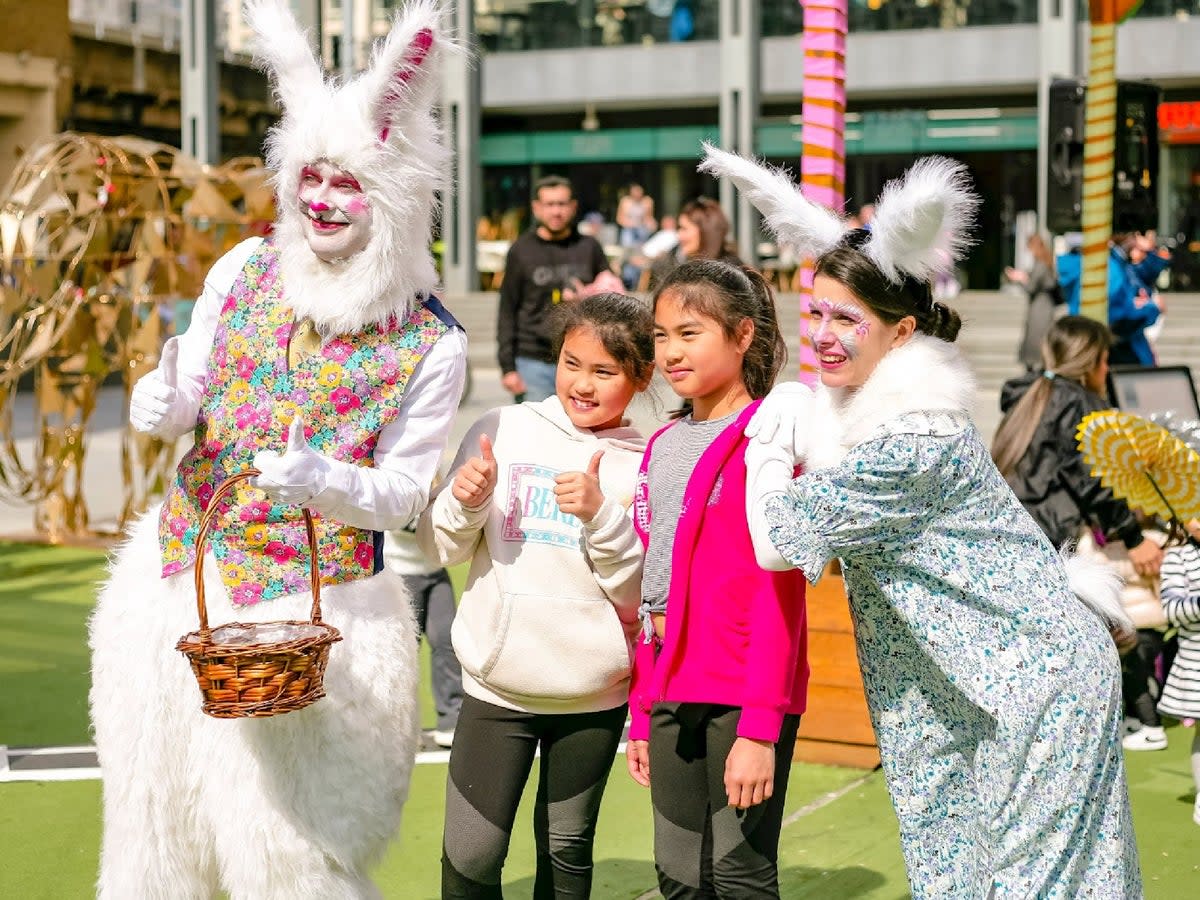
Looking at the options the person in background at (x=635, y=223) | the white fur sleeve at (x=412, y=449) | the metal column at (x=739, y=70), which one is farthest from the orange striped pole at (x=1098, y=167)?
the metal column at (x=739, y=70)

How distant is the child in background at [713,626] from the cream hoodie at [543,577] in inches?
3.8

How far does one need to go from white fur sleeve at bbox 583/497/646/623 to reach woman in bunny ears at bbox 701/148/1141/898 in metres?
0.34

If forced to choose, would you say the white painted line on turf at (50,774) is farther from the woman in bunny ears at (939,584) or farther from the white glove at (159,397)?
the woman in bunny ears at (939,584)

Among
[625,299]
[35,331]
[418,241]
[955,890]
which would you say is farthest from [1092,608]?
[35,331]

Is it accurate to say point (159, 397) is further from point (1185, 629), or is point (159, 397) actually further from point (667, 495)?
point (1185, 629)

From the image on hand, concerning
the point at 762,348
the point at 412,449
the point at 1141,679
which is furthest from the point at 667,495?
the point at 1141,679

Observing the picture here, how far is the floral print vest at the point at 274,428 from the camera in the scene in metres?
3.26

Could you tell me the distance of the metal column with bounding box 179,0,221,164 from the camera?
84.3 ft

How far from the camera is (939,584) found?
300 centimetres

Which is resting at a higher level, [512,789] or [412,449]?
[412,449]

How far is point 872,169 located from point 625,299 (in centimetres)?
2907

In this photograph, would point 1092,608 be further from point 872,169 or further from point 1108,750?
point 872,169

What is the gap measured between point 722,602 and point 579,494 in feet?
1.12

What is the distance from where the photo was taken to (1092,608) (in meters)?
3.21
